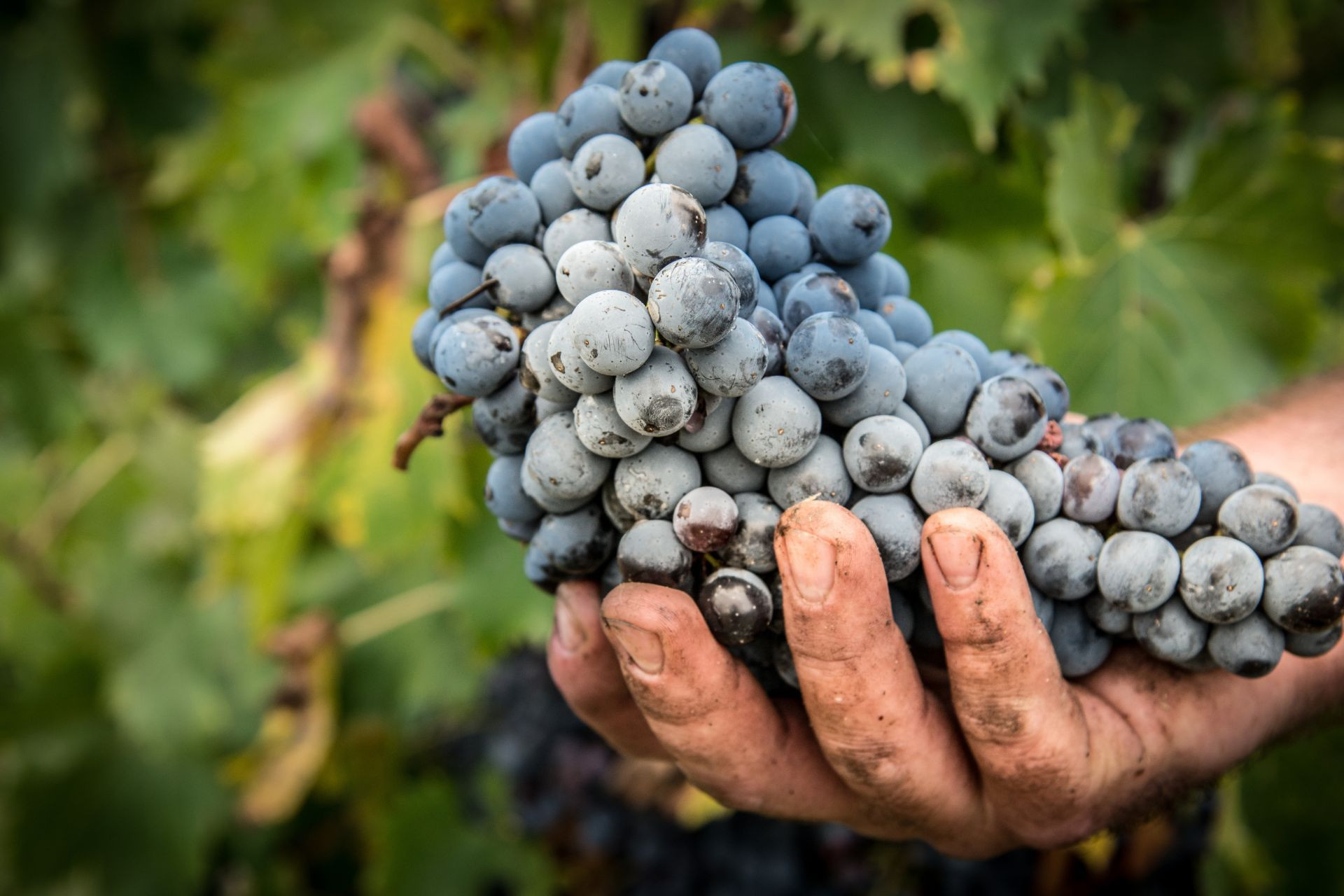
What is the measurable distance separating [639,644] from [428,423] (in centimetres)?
27

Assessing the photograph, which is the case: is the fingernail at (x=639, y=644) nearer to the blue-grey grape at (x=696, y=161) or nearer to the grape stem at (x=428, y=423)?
the grape stem at (x=428, y=423)

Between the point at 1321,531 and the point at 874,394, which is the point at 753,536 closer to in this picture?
the point at 874,394

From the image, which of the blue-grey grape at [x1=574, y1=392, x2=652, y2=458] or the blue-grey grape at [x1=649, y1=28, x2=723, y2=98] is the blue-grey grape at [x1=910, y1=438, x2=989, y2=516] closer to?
the blue-grey grape at [x1=574, y1=392, x2=652, y2=458]

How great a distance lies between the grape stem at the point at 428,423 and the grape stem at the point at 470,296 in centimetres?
8

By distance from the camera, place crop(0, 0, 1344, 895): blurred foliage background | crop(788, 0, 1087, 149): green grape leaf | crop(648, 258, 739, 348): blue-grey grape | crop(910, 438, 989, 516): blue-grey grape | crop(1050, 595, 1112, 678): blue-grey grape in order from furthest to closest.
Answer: crop(0, 0, 1344, 895): blurred foliage background < crop(788, 0, 1087, 149): green grape leaf < crop(1050, 595, 1112, 678): blue-grey grape < crop(910, 438, 989, 516): blue-grey grape < crop(648, 258, 739, 348): blue-grey grape

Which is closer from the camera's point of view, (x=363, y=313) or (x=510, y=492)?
(x=510, y=492)

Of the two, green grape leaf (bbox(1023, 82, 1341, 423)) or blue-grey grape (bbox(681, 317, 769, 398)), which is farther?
green grape leaf (bbox(1023, 82, 1341, 423))

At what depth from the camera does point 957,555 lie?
0.65m

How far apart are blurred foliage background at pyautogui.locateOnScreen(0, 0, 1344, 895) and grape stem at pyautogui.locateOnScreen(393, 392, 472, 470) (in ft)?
2.02

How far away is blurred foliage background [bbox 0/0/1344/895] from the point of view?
132cm

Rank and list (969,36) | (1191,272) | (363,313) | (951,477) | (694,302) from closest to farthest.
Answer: (694,302)
(951,477)
(969,36)
(1191,272)
(363,313)

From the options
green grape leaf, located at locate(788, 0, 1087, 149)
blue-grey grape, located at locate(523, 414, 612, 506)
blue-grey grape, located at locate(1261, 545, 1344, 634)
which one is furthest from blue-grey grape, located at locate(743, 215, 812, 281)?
green grape leaf, located at locate(788, 0, 1087, 149)

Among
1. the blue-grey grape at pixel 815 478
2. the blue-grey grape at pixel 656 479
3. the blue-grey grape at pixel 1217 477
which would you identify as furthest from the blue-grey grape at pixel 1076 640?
the blue-grey grape at pixel 656 479

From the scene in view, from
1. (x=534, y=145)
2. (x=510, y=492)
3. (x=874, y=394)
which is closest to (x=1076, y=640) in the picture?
(x=874, y=394)
